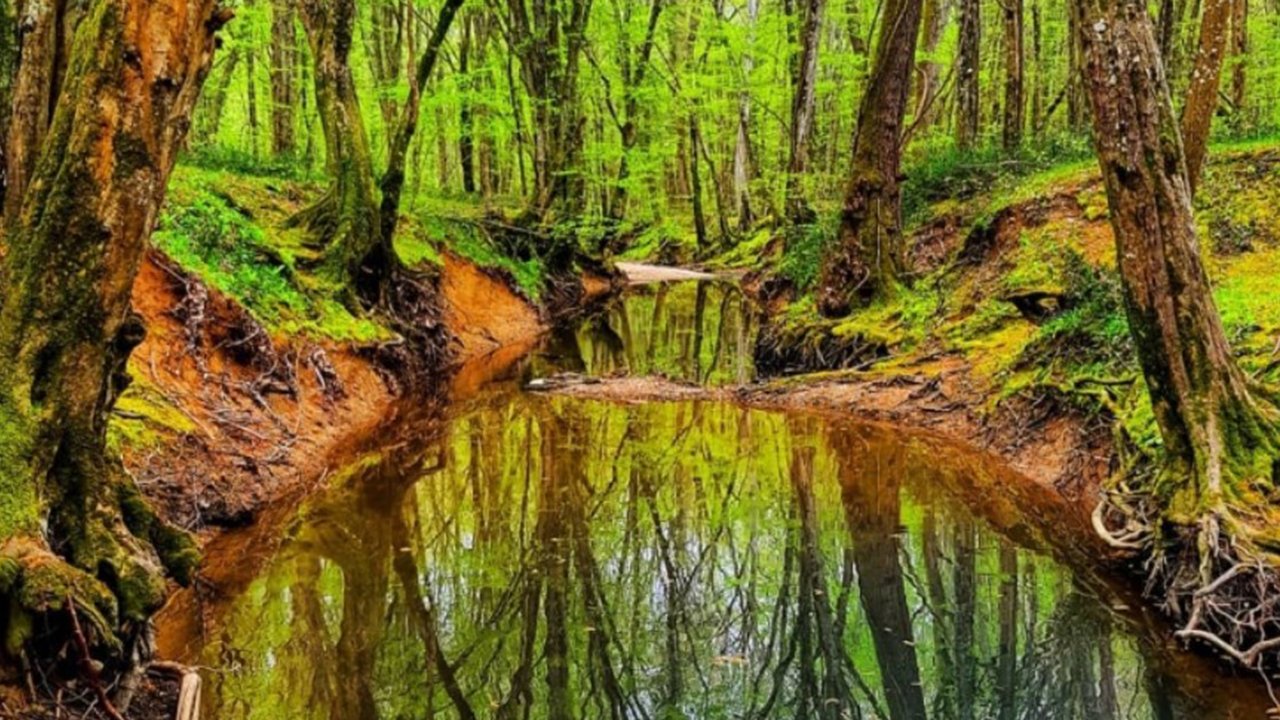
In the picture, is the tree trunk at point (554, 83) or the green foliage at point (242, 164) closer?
the green foliage at point (242, 164)

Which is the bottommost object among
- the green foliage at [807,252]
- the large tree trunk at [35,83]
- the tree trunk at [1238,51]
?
the green foliage at [807,252]

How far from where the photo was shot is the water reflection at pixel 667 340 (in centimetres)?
1566

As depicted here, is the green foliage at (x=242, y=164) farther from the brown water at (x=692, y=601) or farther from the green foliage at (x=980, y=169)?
the green foliage at (x=980, y=169)

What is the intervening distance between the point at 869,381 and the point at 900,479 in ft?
11.0

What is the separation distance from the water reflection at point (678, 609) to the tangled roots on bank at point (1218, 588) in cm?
21

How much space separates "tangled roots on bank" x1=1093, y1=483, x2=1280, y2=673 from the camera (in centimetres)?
461

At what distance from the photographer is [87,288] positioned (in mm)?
3742

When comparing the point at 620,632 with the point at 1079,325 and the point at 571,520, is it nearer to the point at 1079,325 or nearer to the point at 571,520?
the point at 571,520

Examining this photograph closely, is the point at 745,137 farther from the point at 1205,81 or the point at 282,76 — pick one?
the point at 1205,81

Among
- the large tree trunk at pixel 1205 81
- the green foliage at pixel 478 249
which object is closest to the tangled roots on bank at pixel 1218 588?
the large tree trunk at pixel 1205 81

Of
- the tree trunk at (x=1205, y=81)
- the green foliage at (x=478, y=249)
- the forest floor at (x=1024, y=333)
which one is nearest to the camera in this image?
the tree trunk at (x=1205, y=81)

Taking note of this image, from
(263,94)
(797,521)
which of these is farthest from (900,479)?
(263,94)

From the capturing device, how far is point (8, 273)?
3754mm

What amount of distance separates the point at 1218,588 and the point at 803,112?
15.6m
